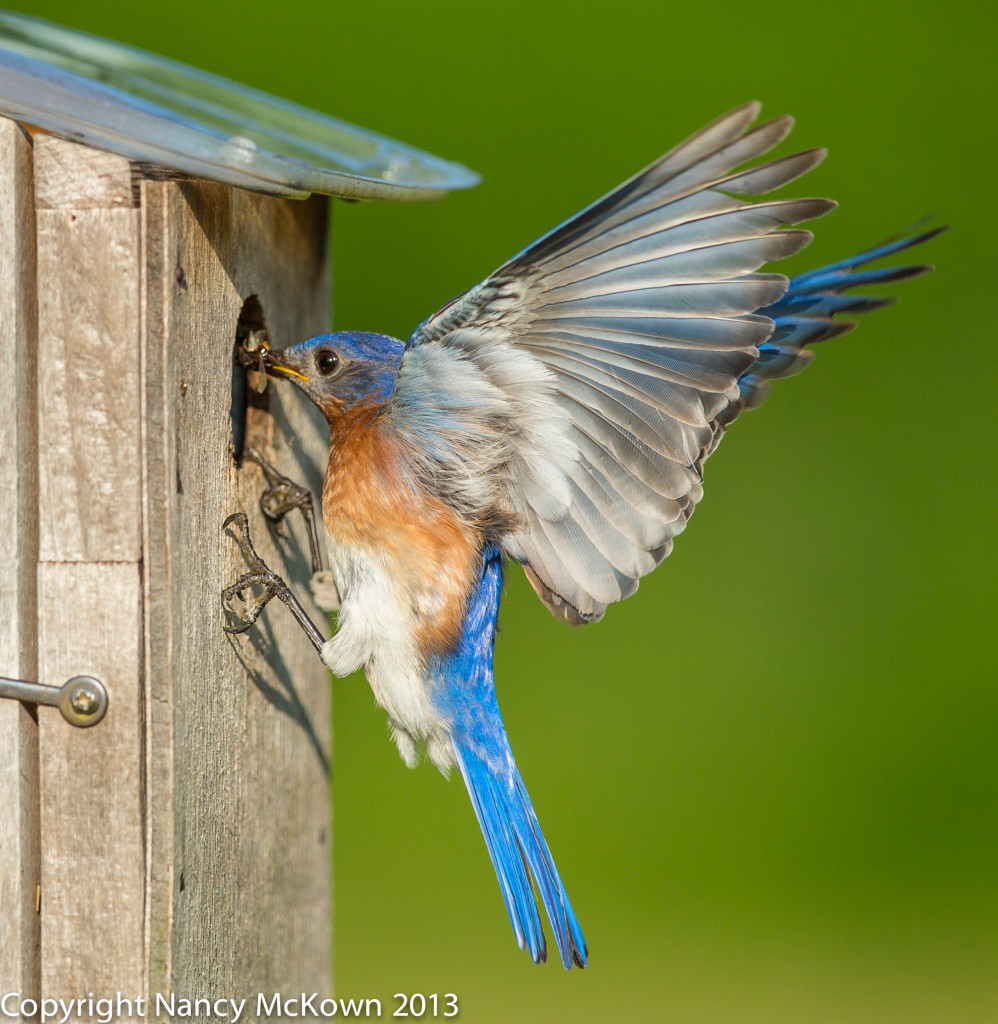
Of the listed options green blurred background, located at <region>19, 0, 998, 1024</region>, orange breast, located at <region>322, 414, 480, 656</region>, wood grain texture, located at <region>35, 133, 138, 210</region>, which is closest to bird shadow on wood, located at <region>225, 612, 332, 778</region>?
orange breast, located at <region>322, 414, 480, 656</region>

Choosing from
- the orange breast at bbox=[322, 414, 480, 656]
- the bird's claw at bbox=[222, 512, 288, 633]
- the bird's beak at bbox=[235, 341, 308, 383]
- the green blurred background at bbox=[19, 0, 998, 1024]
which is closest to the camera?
the bird's claw at bbox=[222, 512, 288, 633]

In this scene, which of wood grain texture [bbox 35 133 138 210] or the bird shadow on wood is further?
the bird shadow on wood

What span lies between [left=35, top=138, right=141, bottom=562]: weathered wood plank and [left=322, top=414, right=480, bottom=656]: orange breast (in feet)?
1.82

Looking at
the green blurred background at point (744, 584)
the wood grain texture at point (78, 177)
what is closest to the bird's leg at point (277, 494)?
the wood grain texture at point (78, 177)

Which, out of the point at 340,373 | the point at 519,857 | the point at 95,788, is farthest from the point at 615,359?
the point at 95,788

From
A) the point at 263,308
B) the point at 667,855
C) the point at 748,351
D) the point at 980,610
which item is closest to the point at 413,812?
the point at 667,855

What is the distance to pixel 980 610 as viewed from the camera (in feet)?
16.5

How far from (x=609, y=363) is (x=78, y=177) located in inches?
35.1

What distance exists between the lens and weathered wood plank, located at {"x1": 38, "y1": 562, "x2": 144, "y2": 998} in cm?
193

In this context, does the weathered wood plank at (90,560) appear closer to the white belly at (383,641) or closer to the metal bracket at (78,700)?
the metal bracket at (78,700)

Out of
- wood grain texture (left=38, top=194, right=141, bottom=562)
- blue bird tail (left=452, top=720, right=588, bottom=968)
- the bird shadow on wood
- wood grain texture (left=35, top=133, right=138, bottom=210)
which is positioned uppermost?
wood grain texture (left=35, top=133, right=138, bottom=210)

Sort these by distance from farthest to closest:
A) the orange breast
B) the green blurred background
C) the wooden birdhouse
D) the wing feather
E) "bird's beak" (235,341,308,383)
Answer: the green blurred background, "bird's beak" (235,341,308,383), the orange breast, the wooden birdhouse, the wing feather

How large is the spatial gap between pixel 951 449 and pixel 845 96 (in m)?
1.52

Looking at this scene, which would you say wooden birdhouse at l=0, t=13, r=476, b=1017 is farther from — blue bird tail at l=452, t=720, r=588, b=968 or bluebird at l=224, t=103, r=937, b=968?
blue bird tail at l=452, t=720, r=588, b=968
